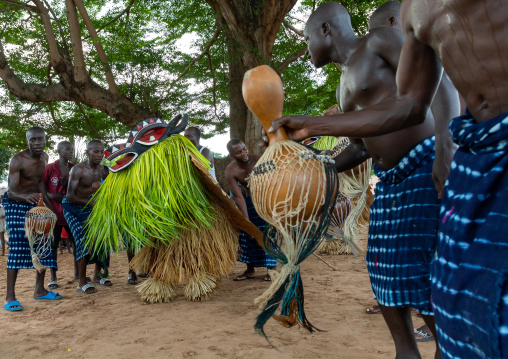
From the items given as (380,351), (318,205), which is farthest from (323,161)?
(380,351)

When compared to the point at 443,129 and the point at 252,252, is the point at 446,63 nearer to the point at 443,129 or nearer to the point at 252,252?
the point at 443,129

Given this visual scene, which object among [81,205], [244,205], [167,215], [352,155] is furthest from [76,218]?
[352,155]

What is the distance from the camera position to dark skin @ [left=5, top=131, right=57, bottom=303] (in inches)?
170

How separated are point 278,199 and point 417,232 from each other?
0.62 meters

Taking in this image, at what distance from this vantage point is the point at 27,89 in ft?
26.7

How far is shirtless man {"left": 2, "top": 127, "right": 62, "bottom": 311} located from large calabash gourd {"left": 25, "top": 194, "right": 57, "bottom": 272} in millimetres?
91

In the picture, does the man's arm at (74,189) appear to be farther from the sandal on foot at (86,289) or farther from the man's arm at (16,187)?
the sandal on foot at (86,289)

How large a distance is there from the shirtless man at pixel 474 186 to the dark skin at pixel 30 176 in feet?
14.4

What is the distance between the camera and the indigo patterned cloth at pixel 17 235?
165 inches

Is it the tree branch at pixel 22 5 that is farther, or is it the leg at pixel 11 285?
the tree branch at pixel 22 5

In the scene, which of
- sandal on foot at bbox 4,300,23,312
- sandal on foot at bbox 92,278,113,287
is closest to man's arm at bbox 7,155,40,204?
sandal on foot at bbox 4,300,23,312

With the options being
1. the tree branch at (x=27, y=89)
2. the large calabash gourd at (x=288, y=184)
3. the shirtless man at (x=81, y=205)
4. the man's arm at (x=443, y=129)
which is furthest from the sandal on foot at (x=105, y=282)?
the tree branch at (x=27, y=89)

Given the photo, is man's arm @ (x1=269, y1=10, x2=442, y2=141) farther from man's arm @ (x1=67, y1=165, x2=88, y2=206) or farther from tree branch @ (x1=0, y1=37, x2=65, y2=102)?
tree branch @ (x1=0, y1=37, x2=65, y2=102)

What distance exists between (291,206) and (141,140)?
2.74m
